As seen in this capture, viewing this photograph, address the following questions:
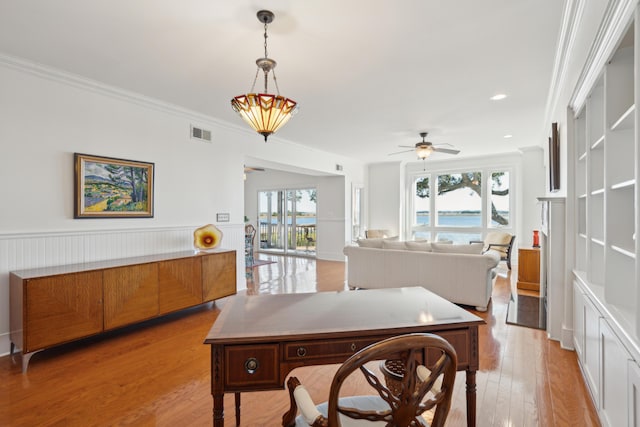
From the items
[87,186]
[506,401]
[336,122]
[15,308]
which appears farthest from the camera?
[336,122]

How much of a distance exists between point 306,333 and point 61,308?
259cm

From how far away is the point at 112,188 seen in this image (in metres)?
3.57

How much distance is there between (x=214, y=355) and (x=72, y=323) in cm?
234

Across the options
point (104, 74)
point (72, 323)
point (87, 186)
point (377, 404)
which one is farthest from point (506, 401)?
point (104, 74)

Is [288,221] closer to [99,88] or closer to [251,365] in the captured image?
[99,88]

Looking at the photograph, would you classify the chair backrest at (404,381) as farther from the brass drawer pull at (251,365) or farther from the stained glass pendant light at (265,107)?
the stained glass pendant light at (265,107)

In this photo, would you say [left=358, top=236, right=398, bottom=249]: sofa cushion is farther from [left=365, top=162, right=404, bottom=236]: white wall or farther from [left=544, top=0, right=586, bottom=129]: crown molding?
[left=365, top=162, right=404, bottom=236]: white wall

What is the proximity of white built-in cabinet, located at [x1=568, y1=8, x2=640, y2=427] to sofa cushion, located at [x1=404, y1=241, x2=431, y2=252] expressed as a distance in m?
2.01

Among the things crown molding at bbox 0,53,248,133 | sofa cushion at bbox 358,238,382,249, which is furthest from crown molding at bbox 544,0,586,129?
crown molding at bbox 0,53,248,133

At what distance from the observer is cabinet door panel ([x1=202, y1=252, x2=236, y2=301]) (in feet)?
13.1

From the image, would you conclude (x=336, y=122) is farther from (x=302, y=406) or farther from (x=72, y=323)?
(x=302, y=406)

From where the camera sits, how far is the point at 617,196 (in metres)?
1.88

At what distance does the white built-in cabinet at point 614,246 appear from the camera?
1.43 m

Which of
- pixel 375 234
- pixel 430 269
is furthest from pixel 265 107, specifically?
pixel 375 234
